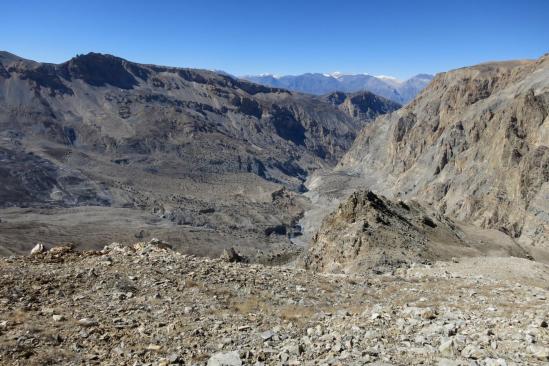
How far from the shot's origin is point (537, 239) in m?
70.8

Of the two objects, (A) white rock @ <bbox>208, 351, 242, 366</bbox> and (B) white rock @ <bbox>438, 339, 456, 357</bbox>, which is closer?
(B) white rock @ <bbox>438, 339, 456, 357</bbox>

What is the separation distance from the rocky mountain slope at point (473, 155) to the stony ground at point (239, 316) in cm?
4214

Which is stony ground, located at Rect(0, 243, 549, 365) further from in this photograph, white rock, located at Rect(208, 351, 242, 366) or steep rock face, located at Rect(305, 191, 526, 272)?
steep rock face, located at Rect(305, 191, 526, 272)

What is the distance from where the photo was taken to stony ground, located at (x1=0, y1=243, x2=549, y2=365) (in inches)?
392

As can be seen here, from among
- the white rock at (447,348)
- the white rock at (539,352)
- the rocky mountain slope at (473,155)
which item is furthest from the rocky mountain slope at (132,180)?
the white rock at (539,352)

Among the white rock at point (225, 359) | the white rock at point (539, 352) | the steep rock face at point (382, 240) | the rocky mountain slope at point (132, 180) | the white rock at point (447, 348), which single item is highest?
A: the white rock at point (539, 352)

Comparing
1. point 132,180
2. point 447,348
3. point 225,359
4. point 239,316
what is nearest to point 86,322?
point 239,316

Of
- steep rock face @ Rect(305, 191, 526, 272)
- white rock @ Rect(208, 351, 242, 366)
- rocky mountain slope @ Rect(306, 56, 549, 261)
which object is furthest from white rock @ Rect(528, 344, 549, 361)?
rocky mountain slope @ Rect(306, 56, 549, 261)

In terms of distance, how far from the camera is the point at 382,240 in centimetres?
3397

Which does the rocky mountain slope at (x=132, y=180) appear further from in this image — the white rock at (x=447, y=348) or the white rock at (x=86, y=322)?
the white rock at (x=447, y=348)

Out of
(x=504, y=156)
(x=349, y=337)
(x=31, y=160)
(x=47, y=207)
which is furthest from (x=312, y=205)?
(x=349, y=337)

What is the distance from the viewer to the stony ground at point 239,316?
9.95m

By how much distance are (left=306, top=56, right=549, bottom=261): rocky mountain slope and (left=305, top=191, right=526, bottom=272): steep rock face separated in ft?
41.6

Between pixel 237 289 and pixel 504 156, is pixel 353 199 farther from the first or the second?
pixel 504 156
